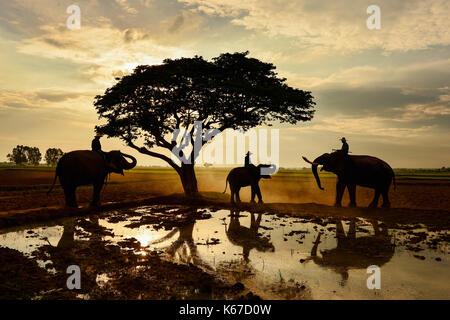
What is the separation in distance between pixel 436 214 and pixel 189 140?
52.1ft

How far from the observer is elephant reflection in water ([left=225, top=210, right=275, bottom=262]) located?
317 inches

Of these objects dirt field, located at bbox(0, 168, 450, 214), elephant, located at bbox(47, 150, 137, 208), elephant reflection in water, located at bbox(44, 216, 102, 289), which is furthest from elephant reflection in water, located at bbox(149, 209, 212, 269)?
dirt field, located at bbox(0, 168, 450, 214)

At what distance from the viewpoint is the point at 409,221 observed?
12469mm

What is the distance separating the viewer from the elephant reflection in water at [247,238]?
8062 mm

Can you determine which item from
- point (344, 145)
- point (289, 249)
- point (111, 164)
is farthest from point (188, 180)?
point (289, 249)

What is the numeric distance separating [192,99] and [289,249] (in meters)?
14.9

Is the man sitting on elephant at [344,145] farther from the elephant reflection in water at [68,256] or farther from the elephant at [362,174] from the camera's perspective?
the elephant reflection in water at [68,256]

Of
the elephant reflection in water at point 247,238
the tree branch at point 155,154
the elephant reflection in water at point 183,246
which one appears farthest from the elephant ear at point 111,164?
the elephant reflection in water at point 247,238

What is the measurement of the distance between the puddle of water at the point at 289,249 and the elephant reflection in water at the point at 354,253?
0.02 m

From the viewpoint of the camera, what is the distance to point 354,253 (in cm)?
758

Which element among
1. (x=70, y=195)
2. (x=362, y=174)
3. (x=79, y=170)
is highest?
(x=79, y=170)

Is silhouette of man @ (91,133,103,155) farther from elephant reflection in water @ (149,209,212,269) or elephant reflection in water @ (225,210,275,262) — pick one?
elephant reflection in water @ (225,210,275,262)

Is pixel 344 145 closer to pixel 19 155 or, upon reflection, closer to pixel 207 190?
pixel 207 190
